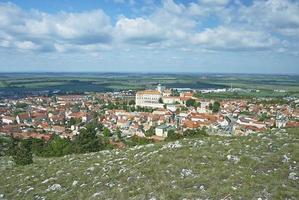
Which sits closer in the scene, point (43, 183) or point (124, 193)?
point (124, 193)

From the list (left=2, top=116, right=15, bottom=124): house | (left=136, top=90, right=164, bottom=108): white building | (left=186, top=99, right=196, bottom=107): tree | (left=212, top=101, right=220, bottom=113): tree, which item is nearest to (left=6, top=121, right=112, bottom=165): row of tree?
(left=2, top=116, right=15, bottom=124): house

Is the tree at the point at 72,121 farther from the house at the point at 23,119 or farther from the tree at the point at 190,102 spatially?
the tree at the point at 190,102

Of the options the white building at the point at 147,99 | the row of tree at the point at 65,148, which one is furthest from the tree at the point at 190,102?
the row of tree at the point at 65,148

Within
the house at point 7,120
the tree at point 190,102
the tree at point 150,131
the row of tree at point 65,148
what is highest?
the row of tree at point 65,148

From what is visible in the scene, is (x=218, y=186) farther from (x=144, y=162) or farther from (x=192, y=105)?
(x=192, y=105)

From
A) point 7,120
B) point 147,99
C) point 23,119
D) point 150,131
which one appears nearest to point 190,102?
point 147,99

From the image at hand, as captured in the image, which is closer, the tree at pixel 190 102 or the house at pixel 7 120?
the house at pixel 7 120

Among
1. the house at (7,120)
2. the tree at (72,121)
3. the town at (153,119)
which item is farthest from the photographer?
the house at (7,120)

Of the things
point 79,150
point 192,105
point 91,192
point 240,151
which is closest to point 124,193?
point 91,192
